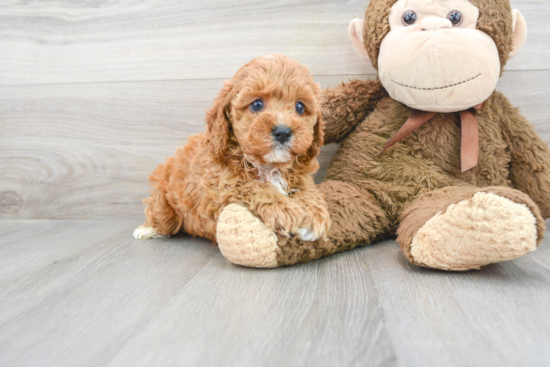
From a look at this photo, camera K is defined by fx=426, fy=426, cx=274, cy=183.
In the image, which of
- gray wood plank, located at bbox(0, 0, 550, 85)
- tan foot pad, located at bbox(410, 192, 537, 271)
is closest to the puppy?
tan foot pad, located at bbox(410, 192, 537, 271)

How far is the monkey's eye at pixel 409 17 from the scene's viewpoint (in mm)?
1188

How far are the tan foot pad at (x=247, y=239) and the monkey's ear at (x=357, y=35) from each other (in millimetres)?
694

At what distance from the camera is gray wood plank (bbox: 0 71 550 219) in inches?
62.5

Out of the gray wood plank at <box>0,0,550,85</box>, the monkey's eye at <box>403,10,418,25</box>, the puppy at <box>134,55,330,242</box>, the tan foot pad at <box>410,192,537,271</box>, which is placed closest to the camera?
the tan foot pad at <box>410,192,537,271</box>

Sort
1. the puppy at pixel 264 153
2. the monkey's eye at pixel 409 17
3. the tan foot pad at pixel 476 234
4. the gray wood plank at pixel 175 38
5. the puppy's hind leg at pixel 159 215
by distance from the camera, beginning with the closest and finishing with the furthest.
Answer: the tan foot pad at pixel 476 234, the puppy at pixel 264 153, the monkey's eye at pixel 409 17, the puppy's hind leg at pixel 159 215, the gray wood plank at pixel 175 38

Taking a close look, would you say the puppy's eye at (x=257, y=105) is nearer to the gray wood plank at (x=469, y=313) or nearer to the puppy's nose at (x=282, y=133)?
the puppy's nose at (x=282, y=133)

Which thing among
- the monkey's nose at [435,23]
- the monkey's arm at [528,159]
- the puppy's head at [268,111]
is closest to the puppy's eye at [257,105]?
the puppy's head at [268,111]

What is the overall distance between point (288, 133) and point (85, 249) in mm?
751

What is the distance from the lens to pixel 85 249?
128 cm

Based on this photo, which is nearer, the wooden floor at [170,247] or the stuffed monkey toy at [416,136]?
the wooden floor at [170,247]

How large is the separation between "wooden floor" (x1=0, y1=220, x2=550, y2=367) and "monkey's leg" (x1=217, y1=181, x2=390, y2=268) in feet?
0.12

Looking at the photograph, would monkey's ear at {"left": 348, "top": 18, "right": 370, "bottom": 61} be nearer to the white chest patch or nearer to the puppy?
the puppy

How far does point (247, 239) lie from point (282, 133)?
25 cm

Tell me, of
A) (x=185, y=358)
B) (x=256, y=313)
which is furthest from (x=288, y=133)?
(x=185, y=358)
